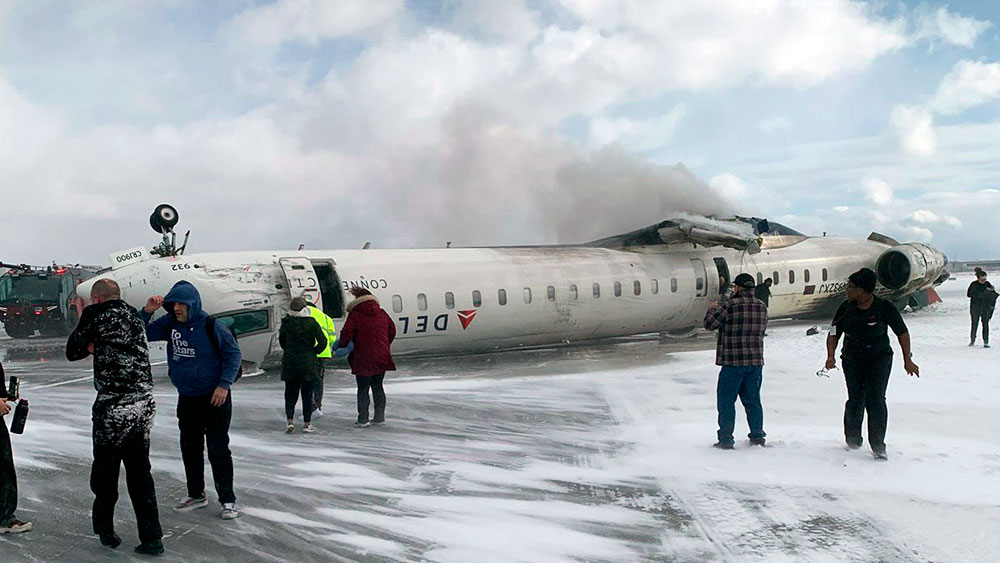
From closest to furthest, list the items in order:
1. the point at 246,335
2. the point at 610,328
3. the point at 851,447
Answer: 1. the point at 851,447
2. the point at 246,335
3. the point at 610,328

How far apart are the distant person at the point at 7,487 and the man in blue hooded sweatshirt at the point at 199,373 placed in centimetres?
106

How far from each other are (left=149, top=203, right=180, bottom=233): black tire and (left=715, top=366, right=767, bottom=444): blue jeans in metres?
11.5

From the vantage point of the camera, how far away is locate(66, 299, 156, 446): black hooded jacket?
4836 millimetres

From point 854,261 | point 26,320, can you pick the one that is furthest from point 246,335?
point 26,320

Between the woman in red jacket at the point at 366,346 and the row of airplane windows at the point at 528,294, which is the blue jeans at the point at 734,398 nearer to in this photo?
the woman in red jacket at the point at 366,346

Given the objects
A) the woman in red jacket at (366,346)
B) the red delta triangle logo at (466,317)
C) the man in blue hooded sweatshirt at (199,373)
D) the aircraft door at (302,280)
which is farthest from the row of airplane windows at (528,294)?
the man in blue hooded sweatshirt at (199,373)

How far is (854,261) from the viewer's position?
21.1 metres

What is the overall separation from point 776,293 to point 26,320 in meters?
25.4

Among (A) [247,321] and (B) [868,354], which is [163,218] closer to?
(A) [247,321]

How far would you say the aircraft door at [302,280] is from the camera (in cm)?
1352

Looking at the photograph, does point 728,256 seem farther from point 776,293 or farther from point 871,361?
point 871,361

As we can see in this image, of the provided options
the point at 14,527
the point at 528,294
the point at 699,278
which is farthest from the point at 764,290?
the point at 14,527

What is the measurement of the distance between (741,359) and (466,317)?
27.9 feet

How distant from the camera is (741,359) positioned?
289 inches
